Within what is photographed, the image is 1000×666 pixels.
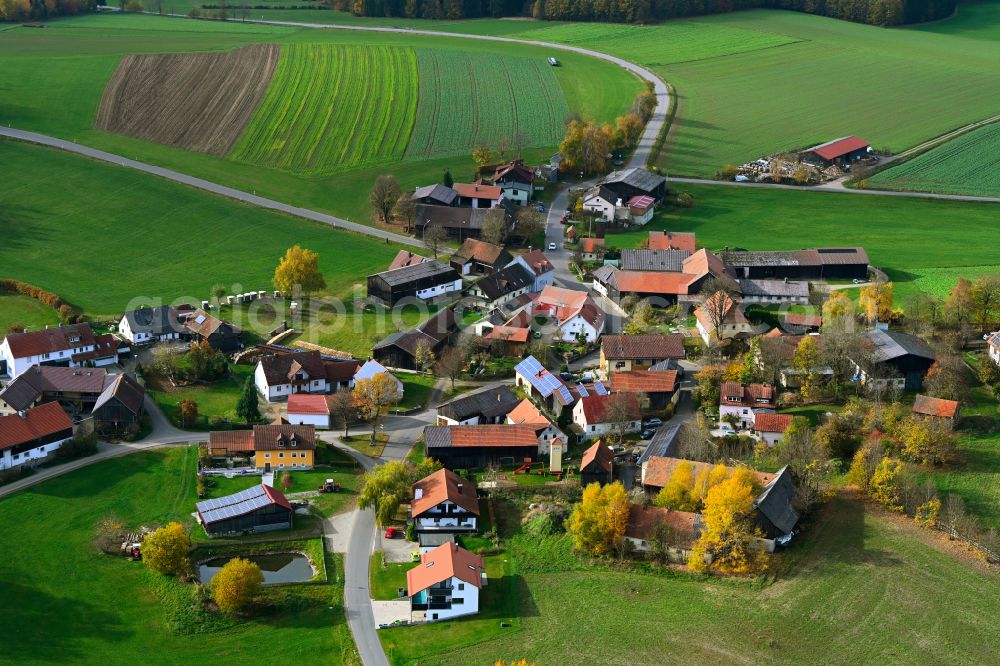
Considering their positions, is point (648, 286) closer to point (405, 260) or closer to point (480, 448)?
point (405, 260)

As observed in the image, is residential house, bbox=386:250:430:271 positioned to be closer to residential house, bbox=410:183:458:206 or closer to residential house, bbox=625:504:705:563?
residential house, bbox=410:183:458:206

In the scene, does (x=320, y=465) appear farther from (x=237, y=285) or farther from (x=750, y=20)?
(x=750, y=20)

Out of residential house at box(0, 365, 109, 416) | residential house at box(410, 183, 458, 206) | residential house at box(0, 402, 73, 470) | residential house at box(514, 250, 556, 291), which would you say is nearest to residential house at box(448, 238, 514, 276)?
residential house at box(514, 250, 556, 291)

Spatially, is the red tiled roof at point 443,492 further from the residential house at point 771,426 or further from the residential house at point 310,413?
the residential house at point 771,426

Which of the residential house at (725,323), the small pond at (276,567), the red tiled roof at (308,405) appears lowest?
the small pond at (276,567)

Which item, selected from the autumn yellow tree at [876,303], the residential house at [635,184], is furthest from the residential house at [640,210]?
the autumn yellow tree at [876,303]
